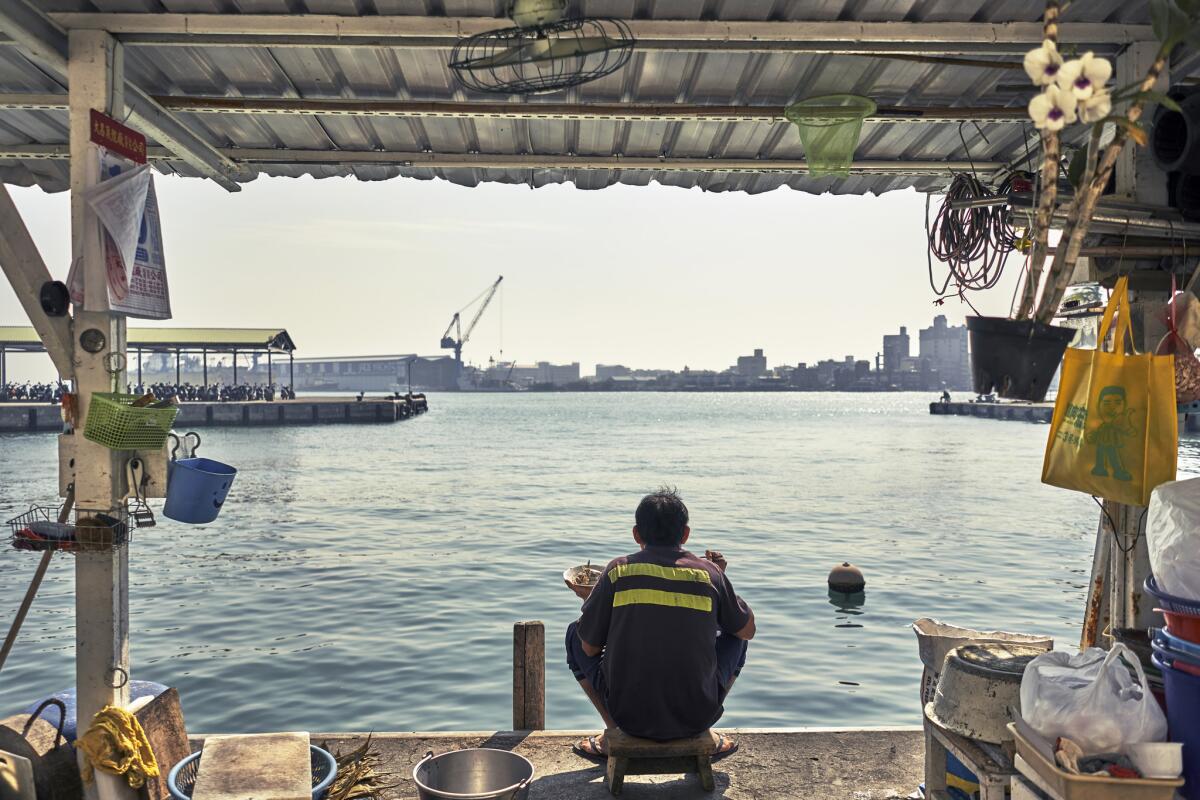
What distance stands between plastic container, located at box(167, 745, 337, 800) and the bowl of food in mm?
1704

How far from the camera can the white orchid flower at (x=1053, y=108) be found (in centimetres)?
235

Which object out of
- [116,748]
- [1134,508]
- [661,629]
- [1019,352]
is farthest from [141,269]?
[1134,508]

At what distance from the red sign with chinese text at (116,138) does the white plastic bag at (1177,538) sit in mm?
4509

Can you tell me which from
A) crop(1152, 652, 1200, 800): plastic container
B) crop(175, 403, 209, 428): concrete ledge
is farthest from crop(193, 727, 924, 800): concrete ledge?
crop(175, 403, 209, 428): concrete ledge

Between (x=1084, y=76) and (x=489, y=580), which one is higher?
(x=1084, y=76)

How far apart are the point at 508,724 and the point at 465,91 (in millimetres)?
6585

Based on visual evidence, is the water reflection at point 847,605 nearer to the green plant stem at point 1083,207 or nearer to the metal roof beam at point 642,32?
the metal roof beam at point 642,32

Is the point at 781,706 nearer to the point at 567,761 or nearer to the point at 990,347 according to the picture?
the point at 567,761

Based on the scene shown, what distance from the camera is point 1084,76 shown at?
2.35m

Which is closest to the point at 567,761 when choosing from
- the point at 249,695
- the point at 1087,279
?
the point at 1087,279

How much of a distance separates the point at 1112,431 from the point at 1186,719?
1.14m

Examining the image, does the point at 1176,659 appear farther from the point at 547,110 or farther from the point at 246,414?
the point at 246,414

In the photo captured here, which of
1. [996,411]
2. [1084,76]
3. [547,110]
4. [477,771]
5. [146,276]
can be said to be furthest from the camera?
[996,411]

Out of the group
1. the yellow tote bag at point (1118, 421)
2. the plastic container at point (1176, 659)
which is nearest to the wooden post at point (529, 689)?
the yellow tote bag at point (1118, 421)
